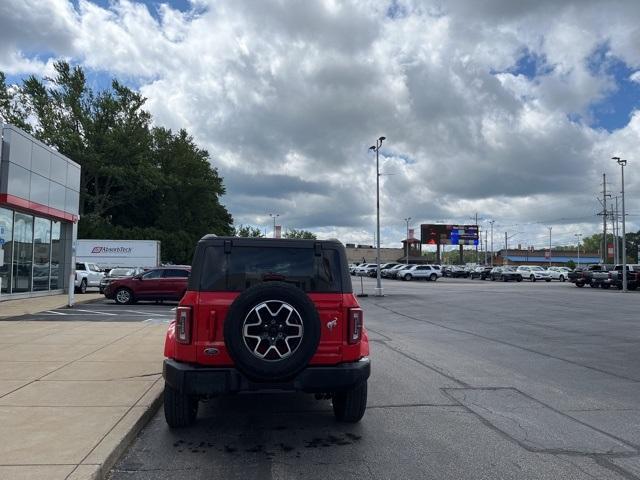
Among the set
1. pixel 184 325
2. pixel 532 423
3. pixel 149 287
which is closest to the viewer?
pixel 184 325

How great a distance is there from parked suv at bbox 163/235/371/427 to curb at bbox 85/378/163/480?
323 millimetres

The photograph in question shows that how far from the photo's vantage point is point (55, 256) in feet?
88.4

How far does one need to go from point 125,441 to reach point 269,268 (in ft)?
6.79

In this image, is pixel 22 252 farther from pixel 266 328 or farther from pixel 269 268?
pixel 266 328

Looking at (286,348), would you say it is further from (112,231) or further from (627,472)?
(112,231)

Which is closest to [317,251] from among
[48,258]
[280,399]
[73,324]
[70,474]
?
[280,399]

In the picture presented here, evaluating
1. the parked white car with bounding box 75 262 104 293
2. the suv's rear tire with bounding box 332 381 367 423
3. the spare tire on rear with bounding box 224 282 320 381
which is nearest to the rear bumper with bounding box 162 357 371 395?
the spare tire on rear with bounding box 224 282 320 381

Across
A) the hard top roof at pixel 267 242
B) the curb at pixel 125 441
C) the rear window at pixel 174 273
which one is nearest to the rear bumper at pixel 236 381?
the curb at pixel 125 441

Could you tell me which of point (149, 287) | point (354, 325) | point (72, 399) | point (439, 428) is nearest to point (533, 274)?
point (149, 287)

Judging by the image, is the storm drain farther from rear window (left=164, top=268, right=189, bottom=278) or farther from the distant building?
the distant building

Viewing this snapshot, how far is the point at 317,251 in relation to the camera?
19.2 ft

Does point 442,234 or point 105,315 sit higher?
point 442,234

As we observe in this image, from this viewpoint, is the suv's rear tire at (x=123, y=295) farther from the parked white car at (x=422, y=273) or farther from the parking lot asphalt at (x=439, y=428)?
the parked white car at (x=422, y=273)

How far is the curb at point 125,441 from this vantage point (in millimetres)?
4402
